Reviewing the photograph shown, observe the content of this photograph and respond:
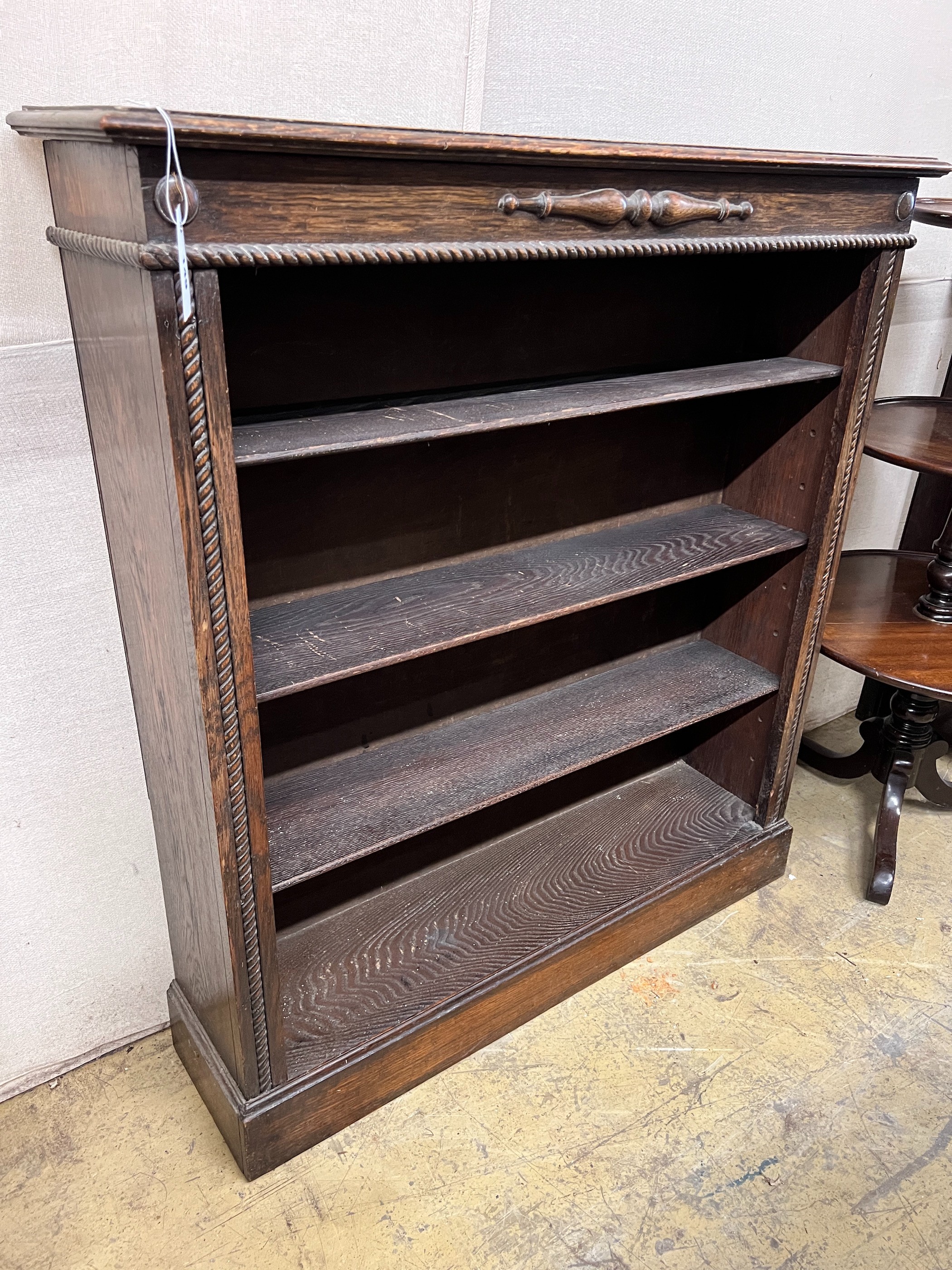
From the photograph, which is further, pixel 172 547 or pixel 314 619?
pixel 314 619

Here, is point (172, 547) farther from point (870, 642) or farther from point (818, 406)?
point (870, 642)

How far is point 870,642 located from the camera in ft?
6.10

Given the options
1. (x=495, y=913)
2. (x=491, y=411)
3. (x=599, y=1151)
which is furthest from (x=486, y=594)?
(x=599, y=1151)

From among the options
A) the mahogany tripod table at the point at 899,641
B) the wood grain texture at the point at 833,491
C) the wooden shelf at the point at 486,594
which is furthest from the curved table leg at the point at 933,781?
the wooden shelf at the point at 486,594

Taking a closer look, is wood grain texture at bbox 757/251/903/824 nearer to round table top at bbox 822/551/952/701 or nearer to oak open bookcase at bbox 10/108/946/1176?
oak open bookcase at bbox 10/108/946/1176

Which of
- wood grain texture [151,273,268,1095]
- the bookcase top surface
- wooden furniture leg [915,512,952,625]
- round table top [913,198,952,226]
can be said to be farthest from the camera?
wooden furniture leg [915,512,952,625]

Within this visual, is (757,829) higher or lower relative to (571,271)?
lower

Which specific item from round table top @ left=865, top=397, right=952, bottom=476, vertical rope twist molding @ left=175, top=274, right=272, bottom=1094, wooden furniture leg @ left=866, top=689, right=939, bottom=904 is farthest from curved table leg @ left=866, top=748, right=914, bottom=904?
vertical rope twist molding @ left=175, top=274, right=272, bottom=1094

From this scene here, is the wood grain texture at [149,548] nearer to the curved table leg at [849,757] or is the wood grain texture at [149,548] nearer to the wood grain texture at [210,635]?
the wood grain texture at [210,635]

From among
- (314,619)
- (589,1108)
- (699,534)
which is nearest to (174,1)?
(314,619)

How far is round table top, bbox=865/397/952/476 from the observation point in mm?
1663

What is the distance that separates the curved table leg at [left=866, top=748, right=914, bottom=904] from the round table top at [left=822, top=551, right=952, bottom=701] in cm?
29

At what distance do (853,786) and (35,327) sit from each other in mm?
2023

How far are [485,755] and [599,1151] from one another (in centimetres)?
64
